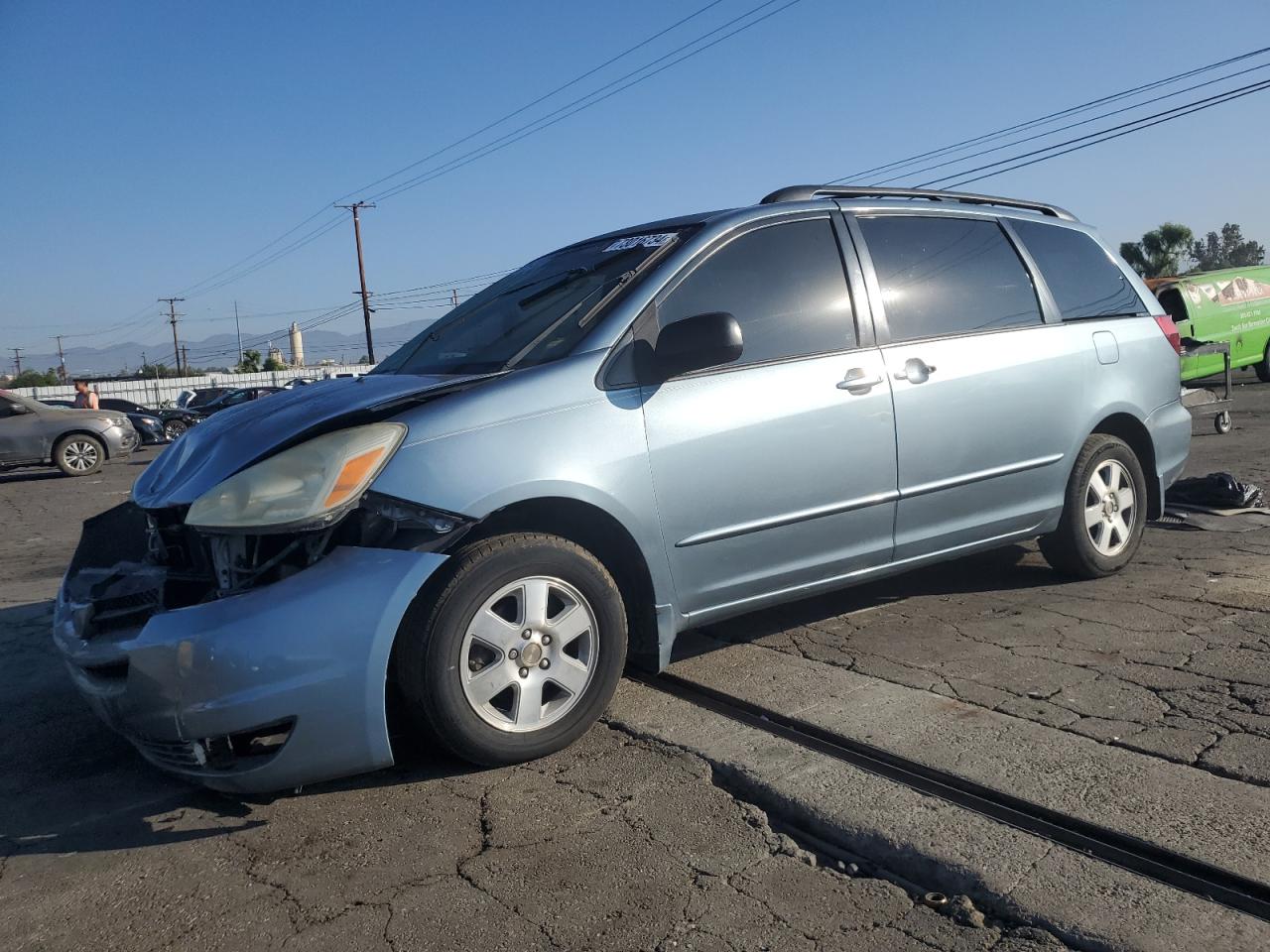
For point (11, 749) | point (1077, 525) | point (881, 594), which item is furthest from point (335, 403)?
point (1077, 525)

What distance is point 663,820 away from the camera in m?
2.97

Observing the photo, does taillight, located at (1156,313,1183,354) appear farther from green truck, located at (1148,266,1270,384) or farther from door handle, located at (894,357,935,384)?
green truck, located at (1148,266,1270,384)

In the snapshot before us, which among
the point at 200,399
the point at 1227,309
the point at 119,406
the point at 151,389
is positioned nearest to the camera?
the point at 1227,309

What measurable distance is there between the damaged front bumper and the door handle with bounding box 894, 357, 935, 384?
2101 millimetres

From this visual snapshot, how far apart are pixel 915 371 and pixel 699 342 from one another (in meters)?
1.17

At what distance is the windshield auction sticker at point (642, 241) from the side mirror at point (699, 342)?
22.8 inches

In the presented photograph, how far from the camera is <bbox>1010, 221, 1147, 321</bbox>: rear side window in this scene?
511 centimetres

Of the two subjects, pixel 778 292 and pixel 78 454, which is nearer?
pixel 778 292

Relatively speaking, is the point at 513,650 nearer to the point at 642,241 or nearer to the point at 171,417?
the point at 642,241

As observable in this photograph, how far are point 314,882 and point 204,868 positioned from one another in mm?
350

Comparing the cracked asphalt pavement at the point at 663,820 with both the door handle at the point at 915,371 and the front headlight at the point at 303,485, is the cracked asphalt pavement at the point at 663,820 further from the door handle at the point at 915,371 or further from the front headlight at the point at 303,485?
the door handle at the point at 915,371

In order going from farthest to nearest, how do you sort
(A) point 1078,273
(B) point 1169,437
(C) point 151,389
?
1. (C) point 151,389
2. (B) point 1169,437
3. (A) point 1078,273

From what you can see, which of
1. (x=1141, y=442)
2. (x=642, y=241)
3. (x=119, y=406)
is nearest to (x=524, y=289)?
(x=642, y=241)

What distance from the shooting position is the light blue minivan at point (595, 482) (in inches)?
119
